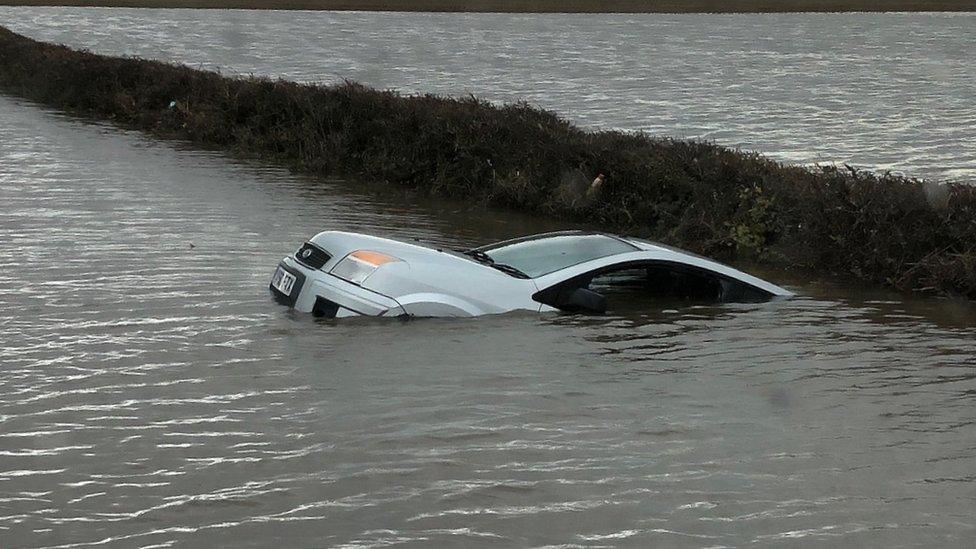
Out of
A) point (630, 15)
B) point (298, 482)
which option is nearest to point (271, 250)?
point (298, 482)

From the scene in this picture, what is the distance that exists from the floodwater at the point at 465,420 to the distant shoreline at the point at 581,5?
7588 centimetres

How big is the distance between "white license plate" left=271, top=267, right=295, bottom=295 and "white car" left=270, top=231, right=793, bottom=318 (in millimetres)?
11

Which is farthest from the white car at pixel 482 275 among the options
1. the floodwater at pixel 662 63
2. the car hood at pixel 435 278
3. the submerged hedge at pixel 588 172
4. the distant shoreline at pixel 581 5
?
the distant shoreline at pixel 581 5

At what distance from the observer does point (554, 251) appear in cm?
1164

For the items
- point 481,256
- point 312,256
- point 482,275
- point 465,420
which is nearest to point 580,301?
point 482,275

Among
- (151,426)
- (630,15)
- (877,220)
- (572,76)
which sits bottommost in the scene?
(151,426)

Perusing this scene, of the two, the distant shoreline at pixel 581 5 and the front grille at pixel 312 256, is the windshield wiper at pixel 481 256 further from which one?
the distant shoreline at pixel 581 5

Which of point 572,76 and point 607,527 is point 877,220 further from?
point 572,76

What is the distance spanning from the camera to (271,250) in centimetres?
1535

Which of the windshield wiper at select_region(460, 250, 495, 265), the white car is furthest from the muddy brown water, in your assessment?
the windshield wiper at select_region(460, 250, 495, 265)

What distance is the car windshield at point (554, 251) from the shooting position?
11.4 meters

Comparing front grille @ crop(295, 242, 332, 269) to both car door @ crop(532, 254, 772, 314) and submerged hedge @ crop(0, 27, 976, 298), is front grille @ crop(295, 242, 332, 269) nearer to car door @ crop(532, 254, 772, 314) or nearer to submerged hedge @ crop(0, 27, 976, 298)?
car door @ crop(532, 254, 772, 314)

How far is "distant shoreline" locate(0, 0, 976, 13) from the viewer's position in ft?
287

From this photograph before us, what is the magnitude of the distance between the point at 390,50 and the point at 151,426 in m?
50.8
